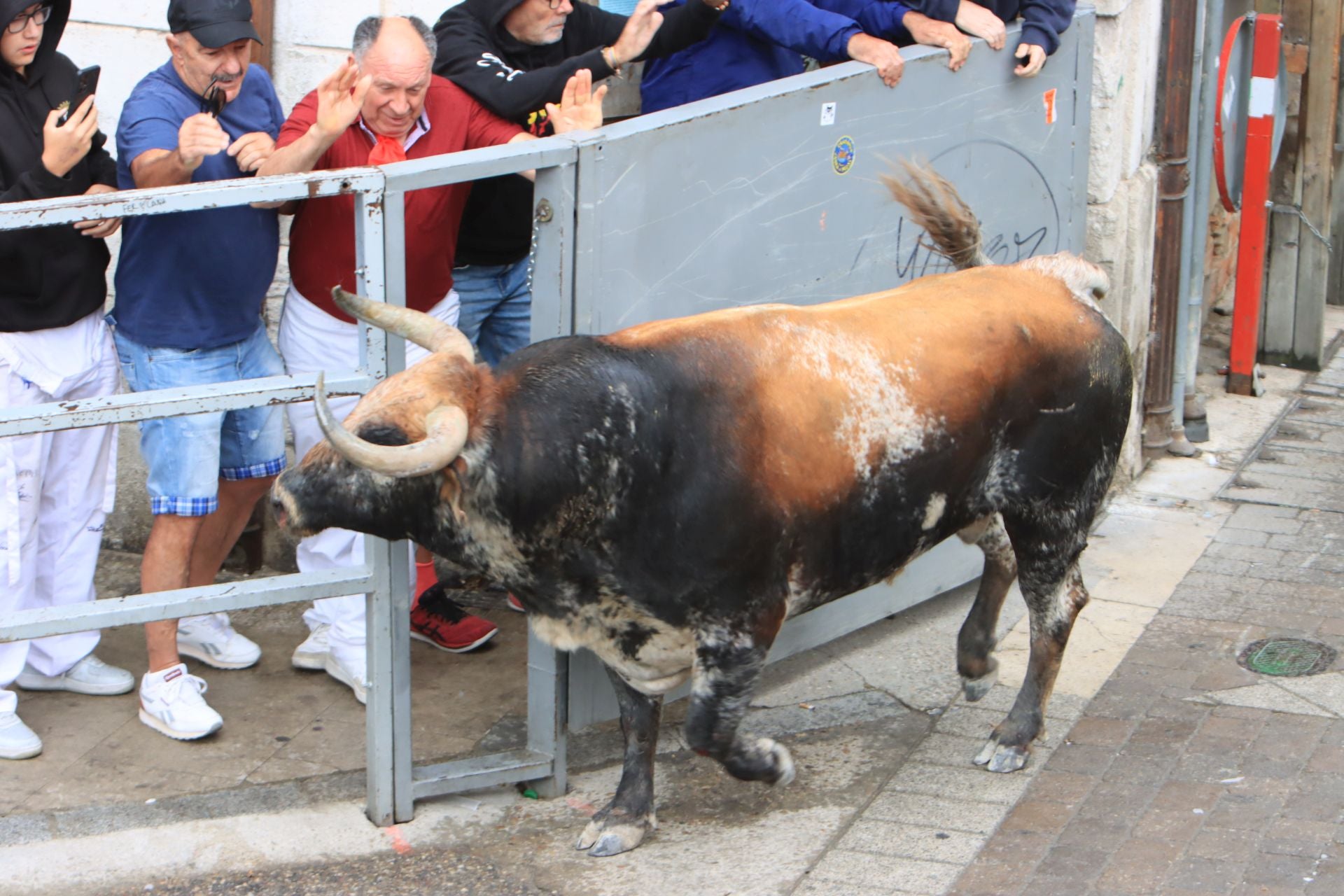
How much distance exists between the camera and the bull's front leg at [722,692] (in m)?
4.14

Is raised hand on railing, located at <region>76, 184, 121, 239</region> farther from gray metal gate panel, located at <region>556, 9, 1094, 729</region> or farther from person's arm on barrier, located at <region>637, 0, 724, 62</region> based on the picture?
person's arm on barrier, located at <region>637, 0, 724, 62</region>

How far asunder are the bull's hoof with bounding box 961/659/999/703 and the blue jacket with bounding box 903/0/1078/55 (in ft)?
6.64

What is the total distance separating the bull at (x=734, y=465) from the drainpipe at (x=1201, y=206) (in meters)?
2.74

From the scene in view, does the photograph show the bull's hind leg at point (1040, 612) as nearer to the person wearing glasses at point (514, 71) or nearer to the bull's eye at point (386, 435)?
the person wearing glasses at point (514, 71)

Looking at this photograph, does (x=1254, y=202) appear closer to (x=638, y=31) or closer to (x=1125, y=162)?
(x=1125, y=162)

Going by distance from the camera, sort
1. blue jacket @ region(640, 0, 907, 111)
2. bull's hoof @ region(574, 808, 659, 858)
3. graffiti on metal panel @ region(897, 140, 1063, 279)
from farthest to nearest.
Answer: graffiti on metal panel @ region(897, 140, 1063, 279), blue jacket @ region(640, 0, 907, 111), bull's hoof @ region(574, 808, 659, 858)

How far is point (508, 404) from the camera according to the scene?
12.5 feet

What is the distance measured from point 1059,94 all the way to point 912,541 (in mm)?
2098

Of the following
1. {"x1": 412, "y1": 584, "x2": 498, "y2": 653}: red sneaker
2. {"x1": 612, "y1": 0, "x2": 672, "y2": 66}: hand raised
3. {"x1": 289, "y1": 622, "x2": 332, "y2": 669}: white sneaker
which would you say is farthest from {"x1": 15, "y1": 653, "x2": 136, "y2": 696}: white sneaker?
{"x1": 612, "y1": 0, "x2": 672, "y2": 66}: hand raised

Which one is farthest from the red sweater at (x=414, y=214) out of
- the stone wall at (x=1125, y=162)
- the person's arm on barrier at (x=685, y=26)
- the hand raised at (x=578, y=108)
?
the stone wall at (x=1125, y=162)

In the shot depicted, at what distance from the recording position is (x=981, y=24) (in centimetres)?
544

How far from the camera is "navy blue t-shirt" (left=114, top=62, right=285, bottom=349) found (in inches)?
179

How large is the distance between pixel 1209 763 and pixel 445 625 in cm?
244

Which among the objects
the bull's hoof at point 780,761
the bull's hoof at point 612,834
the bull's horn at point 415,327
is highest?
the bull's horn at point 415,327
